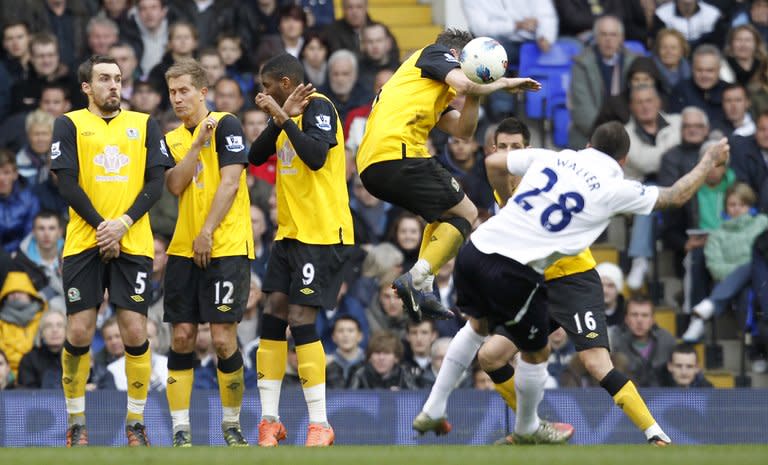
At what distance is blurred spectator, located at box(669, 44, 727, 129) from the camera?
1792 cm

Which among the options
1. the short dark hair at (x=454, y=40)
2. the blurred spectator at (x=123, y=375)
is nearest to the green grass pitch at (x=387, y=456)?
the short dark hair at (x=454, y=40)

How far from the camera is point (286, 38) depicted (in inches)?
712

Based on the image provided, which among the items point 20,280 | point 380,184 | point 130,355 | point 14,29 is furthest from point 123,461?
point 14,29

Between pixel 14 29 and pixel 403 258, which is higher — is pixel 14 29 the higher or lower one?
the higher one

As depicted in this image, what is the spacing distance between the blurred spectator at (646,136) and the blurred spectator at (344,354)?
12.0 feet

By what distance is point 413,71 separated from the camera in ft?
39.0

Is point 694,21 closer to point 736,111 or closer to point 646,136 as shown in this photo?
point 736,111

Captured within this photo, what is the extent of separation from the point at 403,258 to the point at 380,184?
4564 mm

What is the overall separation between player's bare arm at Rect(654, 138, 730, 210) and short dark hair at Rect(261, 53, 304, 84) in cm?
270

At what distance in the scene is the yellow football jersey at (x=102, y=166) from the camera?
11.8 m

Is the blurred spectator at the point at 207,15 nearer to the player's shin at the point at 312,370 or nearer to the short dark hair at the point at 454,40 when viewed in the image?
the short dark hair at the point at 454,40

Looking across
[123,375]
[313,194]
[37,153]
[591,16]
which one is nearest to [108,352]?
[123,375]

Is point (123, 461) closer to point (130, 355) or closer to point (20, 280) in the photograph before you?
point (130, 355)

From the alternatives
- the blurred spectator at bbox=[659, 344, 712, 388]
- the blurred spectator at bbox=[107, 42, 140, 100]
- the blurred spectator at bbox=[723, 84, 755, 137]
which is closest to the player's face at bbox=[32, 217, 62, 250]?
the blurred spectator at bbox=[107, 42, 140, 100]
